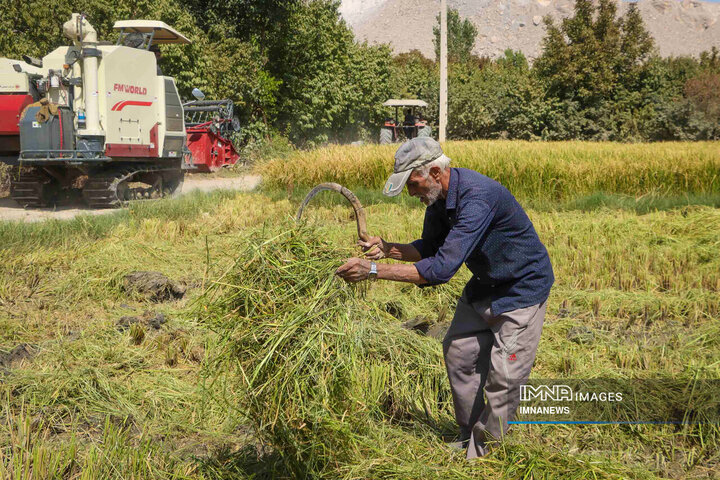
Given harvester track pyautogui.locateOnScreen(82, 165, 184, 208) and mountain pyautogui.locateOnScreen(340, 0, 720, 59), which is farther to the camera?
mountain pyautogui.locateOnScreen(340, 0, 720, 59)

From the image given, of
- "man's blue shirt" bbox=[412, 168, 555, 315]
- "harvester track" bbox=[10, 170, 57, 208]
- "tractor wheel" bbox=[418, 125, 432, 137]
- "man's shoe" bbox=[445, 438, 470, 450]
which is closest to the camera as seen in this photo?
"man's blue shirt" bbox=[412, 168, 555, 315]

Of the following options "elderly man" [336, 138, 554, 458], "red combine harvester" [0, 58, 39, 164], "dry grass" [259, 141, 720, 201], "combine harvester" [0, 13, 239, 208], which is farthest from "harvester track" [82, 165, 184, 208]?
"elderly man" [336, 138, 554, 458]

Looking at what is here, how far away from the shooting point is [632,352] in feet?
14.1

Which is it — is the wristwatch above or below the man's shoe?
above

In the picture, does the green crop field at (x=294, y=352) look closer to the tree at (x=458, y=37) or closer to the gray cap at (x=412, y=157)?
the gray cap at (x=412, y=157)

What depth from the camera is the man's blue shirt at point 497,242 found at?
9.61 feet

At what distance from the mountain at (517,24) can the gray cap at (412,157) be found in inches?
3689

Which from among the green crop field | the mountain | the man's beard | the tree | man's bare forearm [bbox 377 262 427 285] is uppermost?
the mountain

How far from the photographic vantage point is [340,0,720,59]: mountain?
317 ft

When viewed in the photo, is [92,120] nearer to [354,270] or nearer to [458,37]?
[354,270]

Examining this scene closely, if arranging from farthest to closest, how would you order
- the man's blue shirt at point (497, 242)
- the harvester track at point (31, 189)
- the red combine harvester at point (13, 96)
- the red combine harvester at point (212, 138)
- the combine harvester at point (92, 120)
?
the red combine harvester at point (212, 138) < the harvester track at point (31, 189) < the red combine harvester at point (13, 96) < the combine harvester at point (92, 120) < the man's blue shirt at point (497, 242)

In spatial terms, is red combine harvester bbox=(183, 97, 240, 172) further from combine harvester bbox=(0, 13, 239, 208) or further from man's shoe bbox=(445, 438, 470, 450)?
man's shoe bbox=(445, 438, 470, 450)

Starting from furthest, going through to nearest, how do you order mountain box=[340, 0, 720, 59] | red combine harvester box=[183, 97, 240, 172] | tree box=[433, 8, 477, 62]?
1. mountain box=[340, 0, 720, 59]
2. tree box=[433, 8, 477, 62]
3. red combine harvester box=[183, 97, 240, 172]

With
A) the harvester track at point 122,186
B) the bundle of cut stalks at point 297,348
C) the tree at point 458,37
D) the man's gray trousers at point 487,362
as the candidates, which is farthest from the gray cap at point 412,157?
the tree at point 458,37
